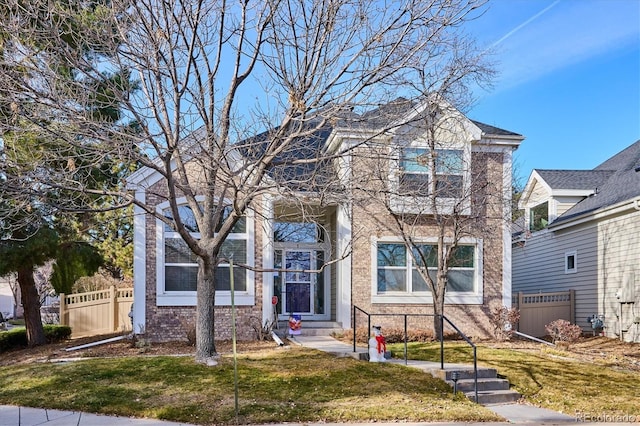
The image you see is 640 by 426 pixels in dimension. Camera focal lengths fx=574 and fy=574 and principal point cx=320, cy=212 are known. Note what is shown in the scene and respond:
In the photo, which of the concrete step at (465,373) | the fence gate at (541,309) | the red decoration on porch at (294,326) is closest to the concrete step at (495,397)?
the concrete step at (465,373)

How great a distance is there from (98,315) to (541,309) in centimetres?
1350

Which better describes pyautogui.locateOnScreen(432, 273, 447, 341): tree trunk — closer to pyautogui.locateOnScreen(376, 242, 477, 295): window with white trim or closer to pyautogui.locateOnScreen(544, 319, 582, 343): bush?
pyautogui.locateOnScreen(376, 242, 477, 295): window with white trim

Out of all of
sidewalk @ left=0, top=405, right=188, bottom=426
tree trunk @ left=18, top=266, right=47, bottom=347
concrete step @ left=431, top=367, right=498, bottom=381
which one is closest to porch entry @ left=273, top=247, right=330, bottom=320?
tree trunk @ left=18, top=266, right=47, bottom=347

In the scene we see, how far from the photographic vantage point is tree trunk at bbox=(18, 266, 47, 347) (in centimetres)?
1464

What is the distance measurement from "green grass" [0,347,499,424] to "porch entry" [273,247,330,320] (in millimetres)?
6471

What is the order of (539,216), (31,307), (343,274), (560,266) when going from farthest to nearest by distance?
(539,216) < (560,266) < (343,274) < (31,307)

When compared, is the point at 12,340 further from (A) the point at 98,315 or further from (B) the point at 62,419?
(B) the point at 62,419

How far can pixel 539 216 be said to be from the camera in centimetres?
2098

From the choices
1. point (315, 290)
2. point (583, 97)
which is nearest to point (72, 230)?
point (315, 290)

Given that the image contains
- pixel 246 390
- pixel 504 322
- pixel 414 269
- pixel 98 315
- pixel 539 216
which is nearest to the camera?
pixel 246 390

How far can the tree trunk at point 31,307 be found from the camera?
48.0 ft

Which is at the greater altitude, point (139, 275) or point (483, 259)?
point (483, 259)

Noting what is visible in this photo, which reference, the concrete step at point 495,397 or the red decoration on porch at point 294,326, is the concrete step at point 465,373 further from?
the red decoration on porch at point 294,326

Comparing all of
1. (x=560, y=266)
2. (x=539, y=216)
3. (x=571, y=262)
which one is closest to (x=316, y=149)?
(x=571, y=262)
